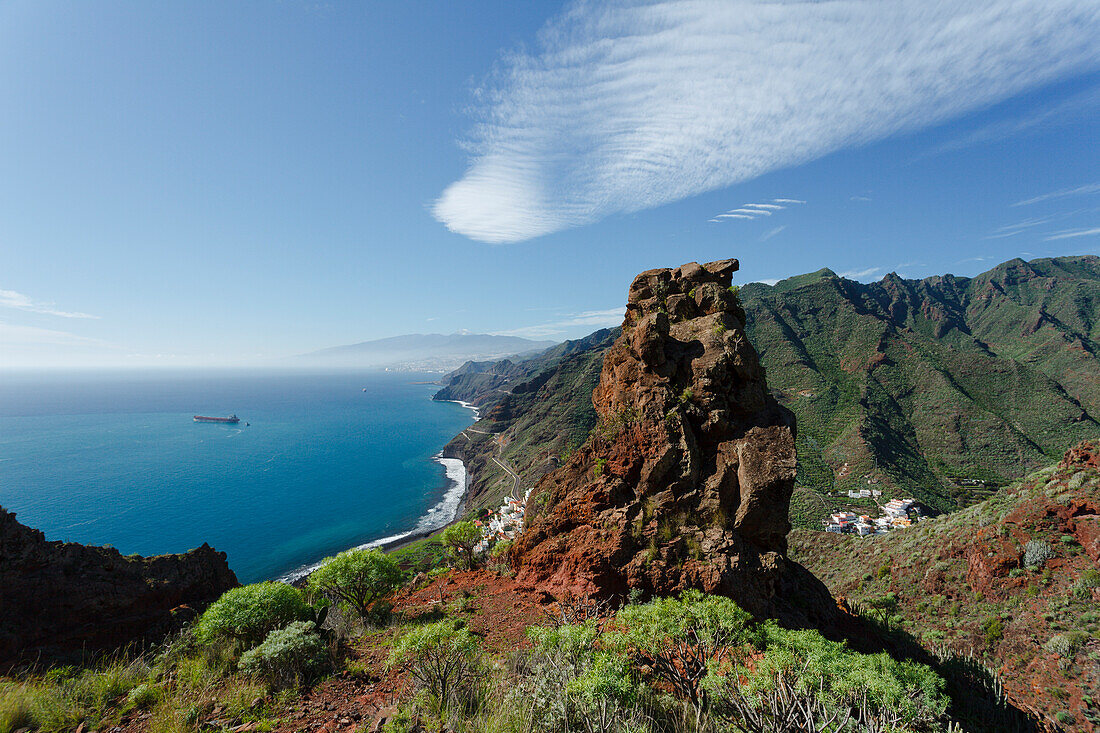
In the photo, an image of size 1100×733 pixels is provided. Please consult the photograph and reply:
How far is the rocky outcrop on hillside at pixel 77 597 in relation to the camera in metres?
11.5

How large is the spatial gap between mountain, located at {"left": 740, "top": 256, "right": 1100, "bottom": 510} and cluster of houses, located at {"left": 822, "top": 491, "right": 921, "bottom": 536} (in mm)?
3052

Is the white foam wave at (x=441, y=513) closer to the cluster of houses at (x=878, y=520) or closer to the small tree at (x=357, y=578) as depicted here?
the small tree at (x=357, y=578)

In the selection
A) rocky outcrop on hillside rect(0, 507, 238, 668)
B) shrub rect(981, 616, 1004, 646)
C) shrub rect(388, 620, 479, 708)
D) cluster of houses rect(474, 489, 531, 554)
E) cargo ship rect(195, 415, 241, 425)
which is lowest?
cluster of houses rect(474, 489, 531, 554)

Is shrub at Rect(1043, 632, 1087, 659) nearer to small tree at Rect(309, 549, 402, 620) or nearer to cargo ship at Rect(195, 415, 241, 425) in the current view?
small tree at Rect(309, 549, 402, 620)

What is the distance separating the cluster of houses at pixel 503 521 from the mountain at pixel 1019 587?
36.3m

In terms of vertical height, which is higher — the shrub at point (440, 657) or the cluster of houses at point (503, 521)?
the shrub at point (440, 657)

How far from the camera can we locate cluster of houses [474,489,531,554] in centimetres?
5203

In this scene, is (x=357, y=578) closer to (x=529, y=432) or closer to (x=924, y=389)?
(x=529, y=432)

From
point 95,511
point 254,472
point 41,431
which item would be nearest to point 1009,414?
point 254,472

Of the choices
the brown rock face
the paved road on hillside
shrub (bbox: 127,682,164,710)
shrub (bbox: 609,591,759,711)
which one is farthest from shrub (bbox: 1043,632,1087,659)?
the paved road on hillside

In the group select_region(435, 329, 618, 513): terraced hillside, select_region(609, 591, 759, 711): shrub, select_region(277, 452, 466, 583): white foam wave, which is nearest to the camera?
select_region(609, 591, 759, 711): shrub

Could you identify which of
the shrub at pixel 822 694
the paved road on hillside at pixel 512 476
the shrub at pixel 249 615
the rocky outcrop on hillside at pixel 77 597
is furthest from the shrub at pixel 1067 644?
the paved road on hillside at pixel 512 476

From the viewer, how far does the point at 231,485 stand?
87438 millimetres

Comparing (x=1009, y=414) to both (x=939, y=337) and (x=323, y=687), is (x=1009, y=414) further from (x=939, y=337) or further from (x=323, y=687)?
(x=323, y=687)
